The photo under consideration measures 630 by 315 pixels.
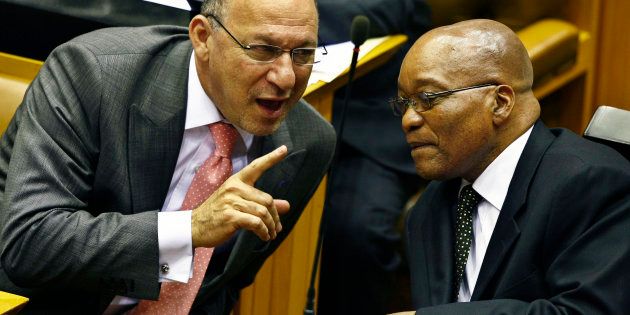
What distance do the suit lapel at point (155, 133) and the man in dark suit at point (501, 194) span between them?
36cm

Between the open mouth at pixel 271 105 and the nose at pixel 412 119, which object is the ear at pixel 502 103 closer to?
the nose at pixel 412 119

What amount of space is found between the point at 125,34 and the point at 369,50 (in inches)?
24.7

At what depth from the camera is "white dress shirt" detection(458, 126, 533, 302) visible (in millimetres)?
1541

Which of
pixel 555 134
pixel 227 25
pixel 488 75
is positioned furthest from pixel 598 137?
pixel 227 25

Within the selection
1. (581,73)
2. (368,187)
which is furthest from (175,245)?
(581,73)

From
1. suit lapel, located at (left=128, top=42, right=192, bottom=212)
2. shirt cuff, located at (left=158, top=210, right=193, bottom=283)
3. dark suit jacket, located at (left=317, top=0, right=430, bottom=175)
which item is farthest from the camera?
dark suit jacket, located at (left=317, top=0, right=430, bottom=175)

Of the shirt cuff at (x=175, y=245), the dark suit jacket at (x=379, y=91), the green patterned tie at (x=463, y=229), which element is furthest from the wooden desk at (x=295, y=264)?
the green patterned tie at (x=463, y=229)

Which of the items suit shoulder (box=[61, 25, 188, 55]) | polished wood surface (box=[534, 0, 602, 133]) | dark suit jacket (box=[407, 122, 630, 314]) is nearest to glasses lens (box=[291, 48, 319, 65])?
suit shoulder (box=[61, 25, 188, 55])

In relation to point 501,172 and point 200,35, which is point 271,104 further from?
point 501,172

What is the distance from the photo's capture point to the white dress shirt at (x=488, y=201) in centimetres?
154

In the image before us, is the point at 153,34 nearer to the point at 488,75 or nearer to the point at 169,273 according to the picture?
the point at 169,273

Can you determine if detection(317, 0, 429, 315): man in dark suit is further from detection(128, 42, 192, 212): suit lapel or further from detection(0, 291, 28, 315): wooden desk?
detection(0, 291, 28, 315): wooden desk

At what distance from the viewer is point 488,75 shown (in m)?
1.53

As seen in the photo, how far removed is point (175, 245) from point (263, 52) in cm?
31
